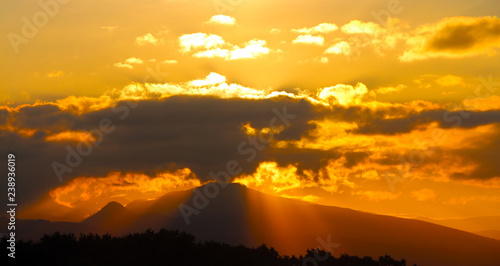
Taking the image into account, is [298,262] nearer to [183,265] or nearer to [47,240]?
[183,265]

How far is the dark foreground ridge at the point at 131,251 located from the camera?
62844 mm

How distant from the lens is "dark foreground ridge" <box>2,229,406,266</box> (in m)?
62.8

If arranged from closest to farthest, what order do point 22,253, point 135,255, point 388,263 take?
1. point 22,253
2. point 135,255
3. point 388,263

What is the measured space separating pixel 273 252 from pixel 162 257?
2086 cm

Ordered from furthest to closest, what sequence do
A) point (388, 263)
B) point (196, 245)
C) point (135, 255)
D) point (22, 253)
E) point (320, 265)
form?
point (388, 263)
point (320, 265)
point (196, 245)
point (135, 255)
point (22, 253)

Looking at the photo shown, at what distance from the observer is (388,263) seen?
3521 inches

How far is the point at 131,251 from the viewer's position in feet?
225

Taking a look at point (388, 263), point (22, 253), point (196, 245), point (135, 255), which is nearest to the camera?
point (22, 253)

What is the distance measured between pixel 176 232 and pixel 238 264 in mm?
8959

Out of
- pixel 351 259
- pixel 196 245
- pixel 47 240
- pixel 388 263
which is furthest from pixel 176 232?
pixel 388 263

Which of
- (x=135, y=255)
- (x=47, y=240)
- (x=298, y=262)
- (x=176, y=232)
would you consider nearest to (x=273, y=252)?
(x=298, y=262)

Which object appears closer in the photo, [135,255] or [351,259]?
[135,255]

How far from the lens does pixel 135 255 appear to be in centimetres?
6762

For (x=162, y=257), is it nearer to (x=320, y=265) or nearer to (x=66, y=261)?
(x=66, y=261)
